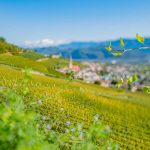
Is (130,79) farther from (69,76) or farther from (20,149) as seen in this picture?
(20,149)

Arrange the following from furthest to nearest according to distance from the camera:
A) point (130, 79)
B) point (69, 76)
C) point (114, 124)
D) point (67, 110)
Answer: point (114, 124) < point (67, 110) < point (69, 76) < point (130, 79)

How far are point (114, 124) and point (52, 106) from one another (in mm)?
5716

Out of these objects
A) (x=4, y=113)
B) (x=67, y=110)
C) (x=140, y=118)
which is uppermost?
(x=4, y=113)

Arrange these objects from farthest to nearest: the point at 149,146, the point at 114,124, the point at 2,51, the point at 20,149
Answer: the point at 2,51 → the point at 114,124 → the point at 149,146 → the point at 20,149

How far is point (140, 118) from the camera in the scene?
81.6ft

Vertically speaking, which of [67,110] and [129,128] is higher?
[67,110]

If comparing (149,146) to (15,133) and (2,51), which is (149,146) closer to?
(15,133)

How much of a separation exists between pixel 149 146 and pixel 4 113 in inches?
536

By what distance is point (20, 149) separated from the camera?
4949 millimetres

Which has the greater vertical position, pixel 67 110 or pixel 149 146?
pixel 67 110

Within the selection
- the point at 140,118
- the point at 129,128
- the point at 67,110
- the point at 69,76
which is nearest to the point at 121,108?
the point at 140,118

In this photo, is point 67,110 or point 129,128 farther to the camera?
point 129,128

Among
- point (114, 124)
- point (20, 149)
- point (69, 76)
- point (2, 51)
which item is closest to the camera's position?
point (20, 149)

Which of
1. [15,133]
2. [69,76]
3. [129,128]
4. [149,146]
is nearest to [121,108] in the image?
[129,128]
